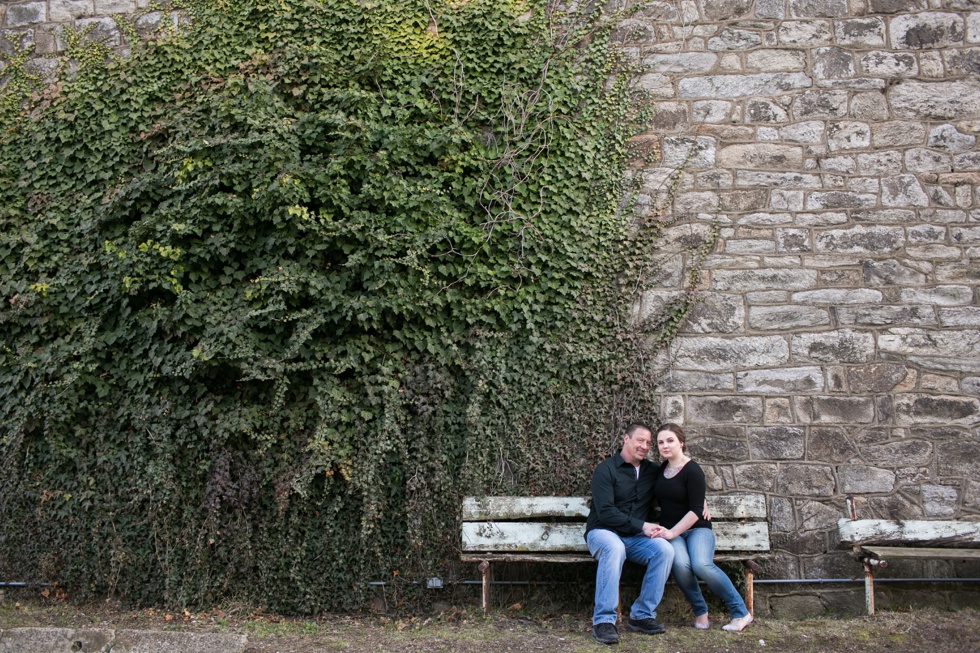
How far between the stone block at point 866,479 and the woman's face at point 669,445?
1312 mm

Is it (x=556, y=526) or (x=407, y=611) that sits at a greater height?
(x=556, y=526)

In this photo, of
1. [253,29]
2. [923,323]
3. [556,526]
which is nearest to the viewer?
[556,526]

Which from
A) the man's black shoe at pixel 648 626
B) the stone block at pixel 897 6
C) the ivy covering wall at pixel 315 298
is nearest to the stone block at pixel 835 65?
the stone block at pixel 897 6

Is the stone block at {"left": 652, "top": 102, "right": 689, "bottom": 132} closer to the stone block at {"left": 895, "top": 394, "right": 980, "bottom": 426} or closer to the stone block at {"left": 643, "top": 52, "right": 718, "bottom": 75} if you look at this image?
the stone block at {"left": 643, "top": 52, "right": 718, "bottom": 75}

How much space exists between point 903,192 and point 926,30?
1.20 meters

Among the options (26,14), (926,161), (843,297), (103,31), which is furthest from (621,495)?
(26,14)

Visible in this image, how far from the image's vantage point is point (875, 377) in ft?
18.9

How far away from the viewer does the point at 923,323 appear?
5.80m

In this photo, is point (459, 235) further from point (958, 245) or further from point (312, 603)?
point (958, 245)

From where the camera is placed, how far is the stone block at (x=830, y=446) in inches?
224

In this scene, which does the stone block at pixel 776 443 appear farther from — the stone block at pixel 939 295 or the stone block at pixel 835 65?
the stone block at pixel 835 65

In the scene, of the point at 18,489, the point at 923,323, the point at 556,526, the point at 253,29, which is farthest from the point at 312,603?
the point at 923,323

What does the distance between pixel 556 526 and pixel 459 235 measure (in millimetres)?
2059

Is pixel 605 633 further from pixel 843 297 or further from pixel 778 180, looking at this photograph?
pixel 778 180
